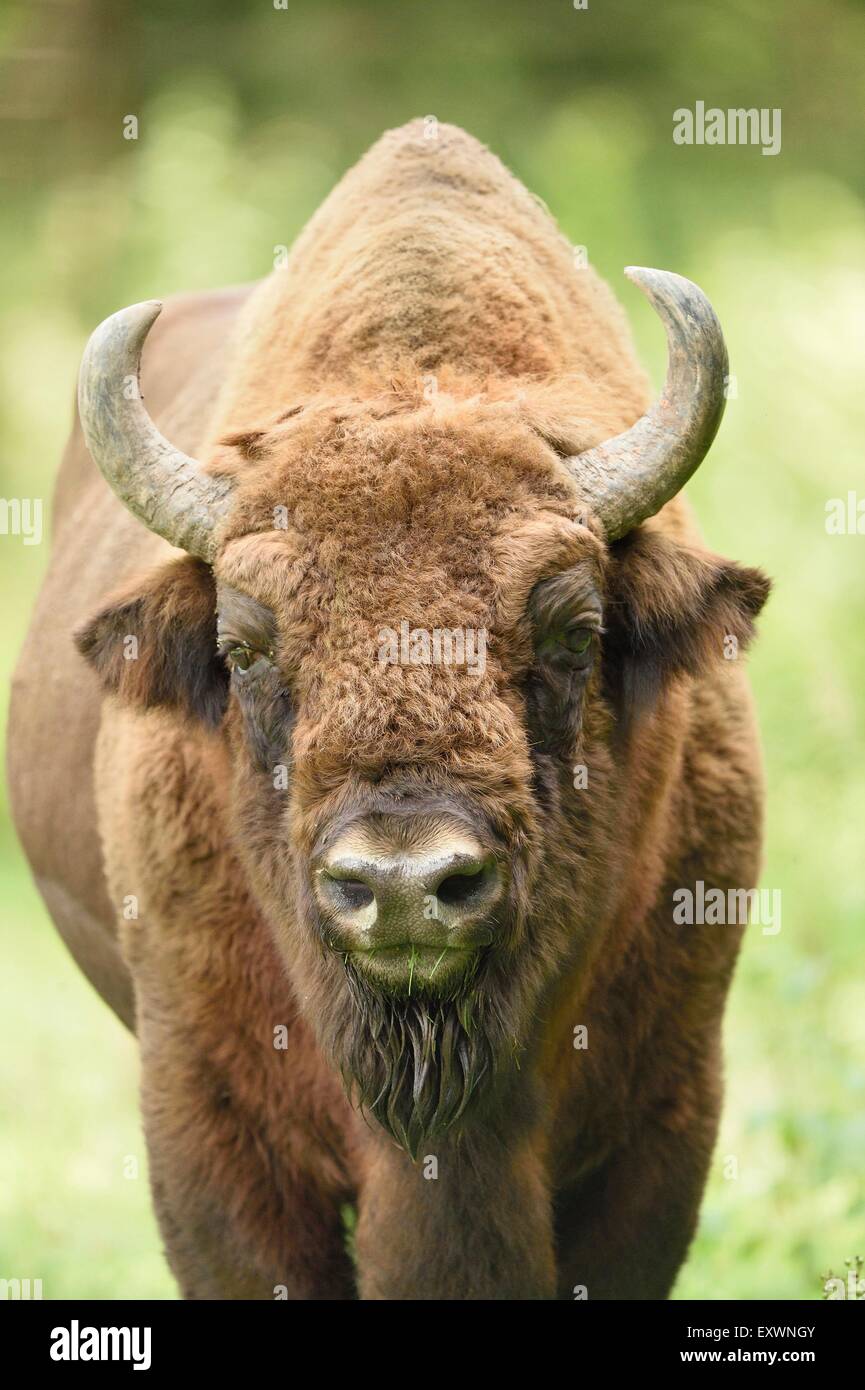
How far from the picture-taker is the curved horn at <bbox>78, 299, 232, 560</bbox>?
4.62 m

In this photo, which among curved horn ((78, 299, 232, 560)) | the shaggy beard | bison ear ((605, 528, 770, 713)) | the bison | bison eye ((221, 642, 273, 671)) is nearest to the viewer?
the bison

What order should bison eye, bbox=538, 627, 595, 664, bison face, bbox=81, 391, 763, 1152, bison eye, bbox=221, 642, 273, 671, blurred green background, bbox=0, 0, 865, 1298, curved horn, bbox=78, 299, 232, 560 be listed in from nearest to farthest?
bison face, bbox=81, 391, 763, 1152 → bison eye, bbox=538, 627, 595, 664 → bison eye, bbox=221, 642, 273, 671 → curved horn, bbox=78, 299, 232, 560 → blurred green background, bbox=0, 0, 865, 1298

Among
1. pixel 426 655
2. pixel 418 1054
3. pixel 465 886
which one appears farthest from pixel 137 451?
pixel 418 1054

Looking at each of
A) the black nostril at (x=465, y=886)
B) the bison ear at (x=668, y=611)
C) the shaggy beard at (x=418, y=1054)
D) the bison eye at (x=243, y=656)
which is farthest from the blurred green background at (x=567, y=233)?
the black nostril at (x=465, y=886)

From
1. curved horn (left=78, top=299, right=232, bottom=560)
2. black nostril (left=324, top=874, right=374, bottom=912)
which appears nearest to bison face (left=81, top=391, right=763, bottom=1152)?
black nostril (left=324, top=874, right=374, bottom=912)

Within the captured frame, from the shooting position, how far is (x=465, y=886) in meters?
3.85

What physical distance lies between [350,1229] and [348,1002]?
64.4 inches

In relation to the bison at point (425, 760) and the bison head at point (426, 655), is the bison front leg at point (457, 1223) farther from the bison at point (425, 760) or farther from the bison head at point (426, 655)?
the bison head at point (426, 655)

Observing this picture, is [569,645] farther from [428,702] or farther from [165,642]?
[165,642]

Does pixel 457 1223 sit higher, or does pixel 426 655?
pixel 426 655

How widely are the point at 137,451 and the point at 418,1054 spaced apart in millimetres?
1785

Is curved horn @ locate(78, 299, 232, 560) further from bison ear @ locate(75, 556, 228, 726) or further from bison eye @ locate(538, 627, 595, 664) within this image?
bison eye @ locate(538, 627, 595, 664)

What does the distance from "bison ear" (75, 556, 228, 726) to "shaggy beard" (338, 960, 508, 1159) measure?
1.13 metres

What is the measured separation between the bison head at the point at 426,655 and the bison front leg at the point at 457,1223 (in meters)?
0.42
